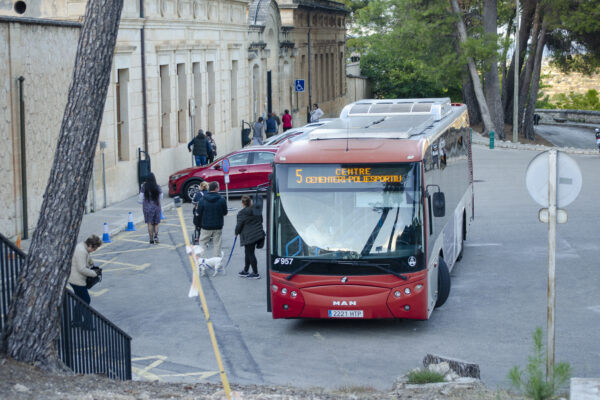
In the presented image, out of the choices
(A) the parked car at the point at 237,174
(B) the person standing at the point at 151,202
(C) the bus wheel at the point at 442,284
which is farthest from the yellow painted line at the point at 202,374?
(A) the parked car at the point at 237,174

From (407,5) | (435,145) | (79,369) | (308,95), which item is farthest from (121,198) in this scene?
(308,95)

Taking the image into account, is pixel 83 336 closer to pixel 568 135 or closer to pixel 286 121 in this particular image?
pixel 286 121

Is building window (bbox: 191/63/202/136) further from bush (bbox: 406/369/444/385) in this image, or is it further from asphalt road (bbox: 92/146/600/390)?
bush (bbox: 406/369/444/385)

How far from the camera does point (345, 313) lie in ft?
45.2

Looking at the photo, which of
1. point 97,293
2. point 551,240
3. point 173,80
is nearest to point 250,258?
point 97,293

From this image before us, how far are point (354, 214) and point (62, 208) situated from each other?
15.3 feet

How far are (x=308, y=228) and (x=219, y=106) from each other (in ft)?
92.2

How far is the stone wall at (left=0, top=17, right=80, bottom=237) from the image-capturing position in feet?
70.5

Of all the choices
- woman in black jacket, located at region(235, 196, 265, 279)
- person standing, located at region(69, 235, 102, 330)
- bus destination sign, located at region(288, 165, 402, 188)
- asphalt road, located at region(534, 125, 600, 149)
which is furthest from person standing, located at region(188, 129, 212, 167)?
asphalt road, located at region(534, 125, 600, 149)

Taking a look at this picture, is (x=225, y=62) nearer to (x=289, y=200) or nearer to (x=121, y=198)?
(x=121, y=198)

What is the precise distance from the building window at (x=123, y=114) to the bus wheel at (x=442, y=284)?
16.7 metres

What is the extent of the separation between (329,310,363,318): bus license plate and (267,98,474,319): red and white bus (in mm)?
14

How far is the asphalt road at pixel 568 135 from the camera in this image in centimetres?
6388

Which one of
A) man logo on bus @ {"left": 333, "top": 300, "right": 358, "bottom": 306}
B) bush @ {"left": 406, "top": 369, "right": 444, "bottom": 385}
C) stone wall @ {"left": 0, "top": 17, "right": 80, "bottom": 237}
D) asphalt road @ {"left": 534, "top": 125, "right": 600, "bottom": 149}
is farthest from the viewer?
asphalt road @ {"left": 534, "top": 125, "right": 600, "bottom": 149}
